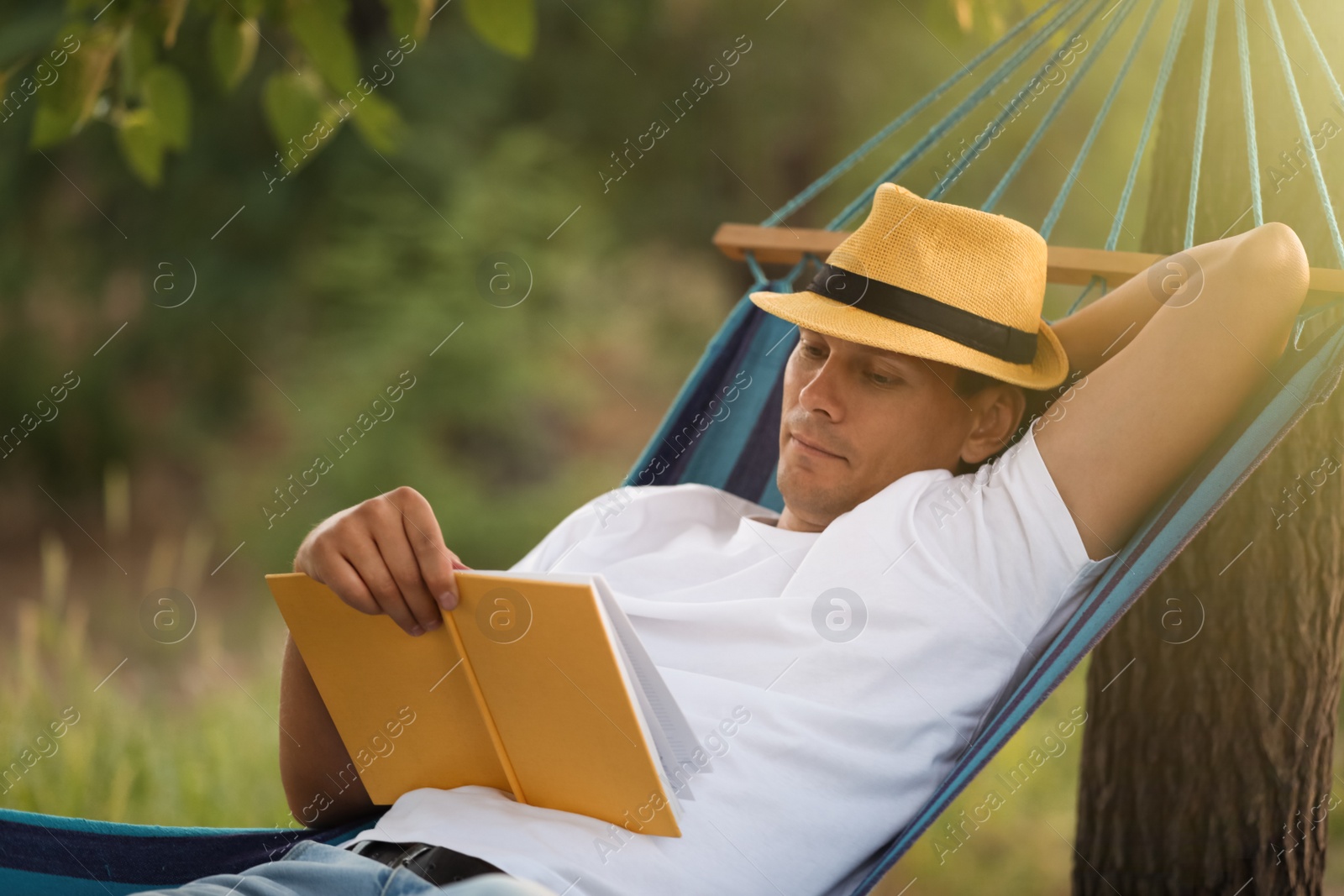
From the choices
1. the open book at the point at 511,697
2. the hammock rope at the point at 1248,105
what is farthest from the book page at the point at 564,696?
the hammock rope at the point at 1248,105

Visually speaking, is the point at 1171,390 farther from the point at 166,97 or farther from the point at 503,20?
the point at 166,97

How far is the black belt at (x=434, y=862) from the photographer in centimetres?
122

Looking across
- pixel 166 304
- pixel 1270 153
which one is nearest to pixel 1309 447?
pixel 1270 153

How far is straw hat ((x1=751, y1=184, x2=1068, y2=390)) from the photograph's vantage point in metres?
1.51

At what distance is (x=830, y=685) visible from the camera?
4.42 ft

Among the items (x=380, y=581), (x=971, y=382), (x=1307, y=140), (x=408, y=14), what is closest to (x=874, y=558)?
(x=971, y=382)

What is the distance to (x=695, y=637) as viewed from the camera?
1446 mm

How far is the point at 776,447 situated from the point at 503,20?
823 millimetres

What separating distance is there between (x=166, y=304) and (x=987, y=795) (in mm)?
6437

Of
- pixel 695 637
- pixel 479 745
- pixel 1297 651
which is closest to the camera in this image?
pixel 479 745

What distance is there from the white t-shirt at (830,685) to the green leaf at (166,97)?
1334mm

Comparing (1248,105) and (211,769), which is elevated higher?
(211,769)

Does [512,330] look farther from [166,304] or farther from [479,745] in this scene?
[479,745]

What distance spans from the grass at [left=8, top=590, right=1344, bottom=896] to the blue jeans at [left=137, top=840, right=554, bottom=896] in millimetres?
1632
